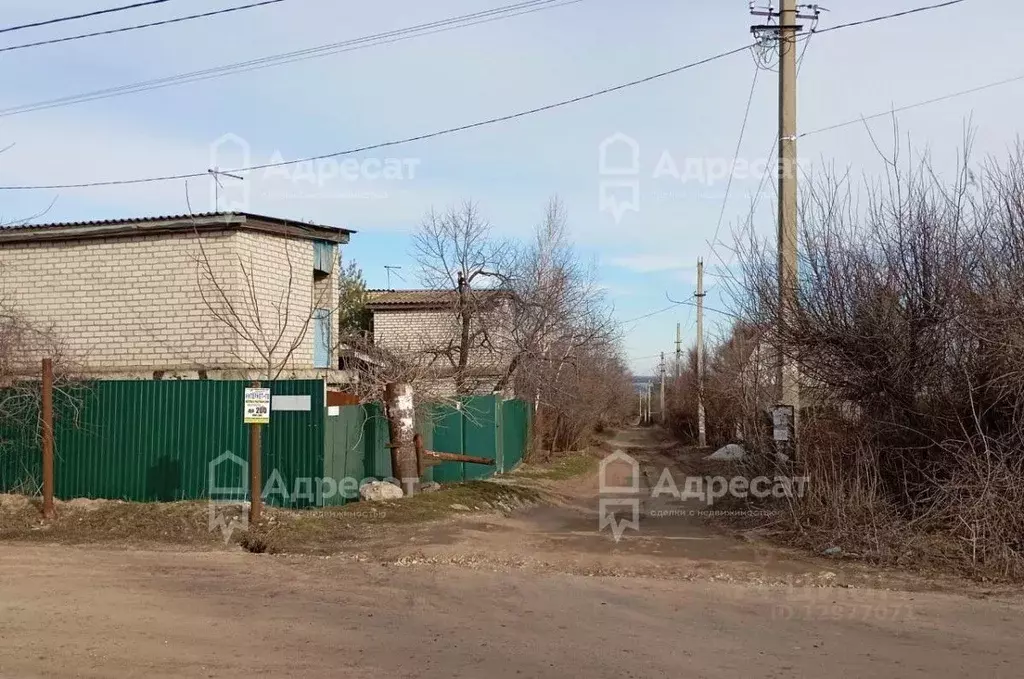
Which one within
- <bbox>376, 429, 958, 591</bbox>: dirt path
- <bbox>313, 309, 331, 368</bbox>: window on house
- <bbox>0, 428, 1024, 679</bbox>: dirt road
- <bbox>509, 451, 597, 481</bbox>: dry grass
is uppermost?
<bbox>313, 309, 331, 368</bbox>: window on house

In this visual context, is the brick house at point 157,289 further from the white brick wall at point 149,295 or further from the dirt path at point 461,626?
the dirt path at point 461,626

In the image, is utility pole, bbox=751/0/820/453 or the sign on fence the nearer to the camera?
the sign on fence

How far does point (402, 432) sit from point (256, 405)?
12.6ft

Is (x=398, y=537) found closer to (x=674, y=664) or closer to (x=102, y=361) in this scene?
(x=674, y=664)

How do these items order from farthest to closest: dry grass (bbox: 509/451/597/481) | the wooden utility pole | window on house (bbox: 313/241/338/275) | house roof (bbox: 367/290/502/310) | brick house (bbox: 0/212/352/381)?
house roof (bbox: 367/290/502/310) → dry grass (bbox: 509/451/597/481) → window on house (bbox: 313/241/338/275) → brick house (bbox: 0/212/352/381) → the wooden utility pole

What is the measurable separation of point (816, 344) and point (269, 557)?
24.4 feet

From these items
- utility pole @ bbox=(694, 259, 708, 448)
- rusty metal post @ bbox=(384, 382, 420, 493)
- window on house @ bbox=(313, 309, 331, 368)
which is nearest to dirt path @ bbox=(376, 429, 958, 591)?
rusty metal post @ bbox=(384, 382, 420, 493)

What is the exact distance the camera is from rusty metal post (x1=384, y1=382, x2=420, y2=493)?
48.8 feet

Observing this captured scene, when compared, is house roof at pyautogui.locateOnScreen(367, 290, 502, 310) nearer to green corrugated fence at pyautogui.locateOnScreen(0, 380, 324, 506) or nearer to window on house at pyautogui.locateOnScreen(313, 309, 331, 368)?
window on house at pyautogui.locateOnScreen(313, 309, 331, 368)

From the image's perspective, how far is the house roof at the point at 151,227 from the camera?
16.8 m

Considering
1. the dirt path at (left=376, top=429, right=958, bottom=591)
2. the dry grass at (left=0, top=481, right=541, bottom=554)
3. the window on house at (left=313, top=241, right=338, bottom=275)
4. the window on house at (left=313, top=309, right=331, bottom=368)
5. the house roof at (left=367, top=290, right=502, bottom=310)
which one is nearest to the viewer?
the dirt path at (left=376, top=429, right=958, bottom=591)

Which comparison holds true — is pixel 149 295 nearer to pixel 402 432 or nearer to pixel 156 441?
pixel 156 441

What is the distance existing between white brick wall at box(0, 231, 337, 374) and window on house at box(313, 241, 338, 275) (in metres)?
1.00

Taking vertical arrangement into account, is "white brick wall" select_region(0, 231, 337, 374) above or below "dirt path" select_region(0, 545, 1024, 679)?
above
